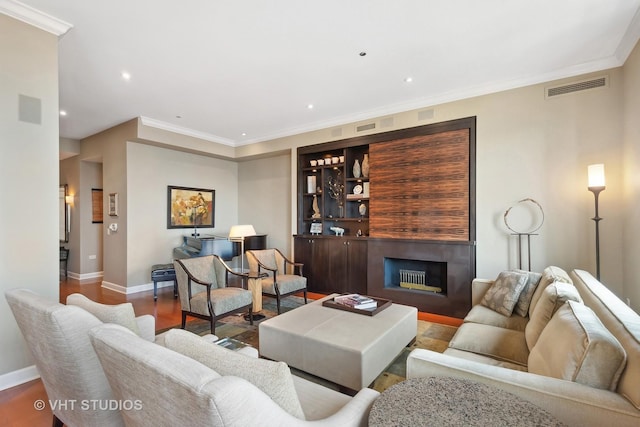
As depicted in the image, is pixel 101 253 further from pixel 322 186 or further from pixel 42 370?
pixel 42 370

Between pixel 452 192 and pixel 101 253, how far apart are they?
770cm

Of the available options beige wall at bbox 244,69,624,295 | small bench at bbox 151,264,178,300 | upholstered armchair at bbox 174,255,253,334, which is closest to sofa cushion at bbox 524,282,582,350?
beige wall at bbox 244,69,624,295

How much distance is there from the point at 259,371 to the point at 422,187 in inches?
155

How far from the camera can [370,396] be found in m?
1.35

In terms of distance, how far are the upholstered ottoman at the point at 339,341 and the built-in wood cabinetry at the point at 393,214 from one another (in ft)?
4.90

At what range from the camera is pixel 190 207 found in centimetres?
650

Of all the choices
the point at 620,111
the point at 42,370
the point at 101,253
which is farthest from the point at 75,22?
the point at 101,253

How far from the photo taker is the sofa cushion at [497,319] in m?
2.68

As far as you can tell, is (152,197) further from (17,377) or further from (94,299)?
(17,377)

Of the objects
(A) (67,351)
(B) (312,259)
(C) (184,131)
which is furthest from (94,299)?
(A) (67,351)

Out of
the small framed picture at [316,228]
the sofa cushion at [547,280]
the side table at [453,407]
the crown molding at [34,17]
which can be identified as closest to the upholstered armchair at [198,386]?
the side table at [453,407]

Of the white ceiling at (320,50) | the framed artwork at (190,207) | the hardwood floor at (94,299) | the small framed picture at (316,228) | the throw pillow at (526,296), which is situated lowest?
the hardwood floor at (94,299)

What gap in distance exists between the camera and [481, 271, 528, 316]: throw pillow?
113 inches

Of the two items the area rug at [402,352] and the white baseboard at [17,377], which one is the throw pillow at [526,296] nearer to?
the area rug at [402,352]
